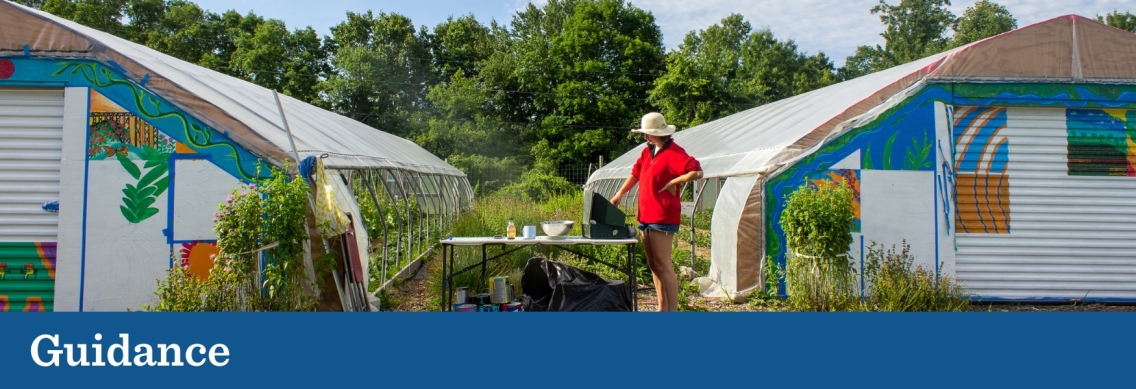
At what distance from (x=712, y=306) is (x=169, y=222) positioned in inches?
188

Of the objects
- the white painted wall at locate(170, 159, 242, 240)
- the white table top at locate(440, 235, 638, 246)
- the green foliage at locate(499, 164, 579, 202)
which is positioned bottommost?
the white table top at locate(440, 235, 638, 246)

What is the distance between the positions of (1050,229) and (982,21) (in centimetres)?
4537

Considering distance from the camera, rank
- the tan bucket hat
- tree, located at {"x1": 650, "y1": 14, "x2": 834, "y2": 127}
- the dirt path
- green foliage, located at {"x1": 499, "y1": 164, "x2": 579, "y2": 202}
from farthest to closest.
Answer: tree, located at {"x1": 650, "y1": 14, "x2": 834, "y2": 127}
green foliage, located at {"x1": 499, "y1": 164, "x2": 579, "y2": 202}
the dirt path
the tan bucket hat

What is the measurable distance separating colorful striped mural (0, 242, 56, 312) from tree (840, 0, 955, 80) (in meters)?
47.0

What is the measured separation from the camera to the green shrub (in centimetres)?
638

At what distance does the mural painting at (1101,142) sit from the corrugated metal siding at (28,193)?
915 centimetres

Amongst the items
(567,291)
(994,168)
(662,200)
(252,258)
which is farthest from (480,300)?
(994,168)

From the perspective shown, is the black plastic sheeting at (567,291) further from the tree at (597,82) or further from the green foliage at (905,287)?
the tree at (597,82)

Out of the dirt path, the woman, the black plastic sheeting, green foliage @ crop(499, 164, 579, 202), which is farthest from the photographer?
green foliage @ crop(499, 164, 579, 202)

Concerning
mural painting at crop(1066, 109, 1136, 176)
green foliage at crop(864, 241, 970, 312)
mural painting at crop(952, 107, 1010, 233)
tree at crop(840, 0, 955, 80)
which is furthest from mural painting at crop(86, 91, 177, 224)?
tree at crop(840, 0, 955, 80)

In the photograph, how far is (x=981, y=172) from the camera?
7.34 metres

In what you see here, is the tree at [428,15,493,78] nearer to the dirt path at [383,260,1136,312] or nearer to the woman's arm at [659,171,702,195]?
the dirt path at [383,260,1136,312]

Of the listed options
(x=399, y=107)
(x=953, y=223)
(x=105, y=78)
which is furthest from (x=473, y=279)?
(x=399, y=107)

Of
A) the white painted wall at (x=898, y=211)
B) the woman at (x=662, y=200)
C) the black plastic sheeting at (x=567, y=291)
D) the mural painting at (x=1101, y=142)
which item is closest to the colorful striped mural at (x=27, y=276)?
the black plastic sheeting at (x=567, y=291)
